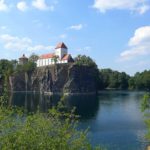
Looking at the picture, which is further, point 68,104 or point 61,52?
point 61,52

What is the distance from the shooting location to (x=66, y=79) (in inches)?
4909

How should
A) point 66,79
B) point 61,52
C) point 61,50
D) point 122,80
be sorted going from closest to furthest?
1. point 66,79
2. point 61,52
3. point 61,50
4. point 122,80

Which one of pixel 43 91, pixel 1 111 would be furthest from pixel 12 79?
pixel 1 111

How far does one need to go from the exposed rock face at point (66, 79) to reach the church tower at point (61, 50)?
24.2 feet

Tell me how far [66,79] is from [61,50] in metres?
13.0

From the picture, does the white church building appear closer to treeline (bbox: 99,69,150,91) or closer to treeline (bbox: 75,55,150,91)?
treeline (bbox: 75,55,150,91)

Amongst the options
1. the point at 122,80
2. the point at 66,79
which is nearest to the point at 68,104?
the point at 66,79

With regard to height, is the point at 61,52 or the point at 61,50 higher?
the point at 61,50

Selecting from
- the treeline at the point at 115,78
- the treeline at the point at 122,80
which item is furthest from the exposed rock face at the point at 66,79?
the treeline at the point at 122,80

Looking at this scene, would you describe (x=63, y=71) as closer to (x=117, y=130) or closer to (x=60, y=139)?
(x=117, y=130)

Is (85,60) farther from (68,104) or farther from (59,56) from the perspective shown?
(68,104)

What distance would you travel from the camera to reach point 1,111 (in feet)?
34.0

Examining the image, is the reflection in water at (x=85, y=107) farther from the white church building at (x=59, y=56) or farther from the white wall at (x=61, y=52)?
the white wall at (x=61, y=52)

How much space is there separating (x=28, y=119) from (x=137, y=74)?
163 m
